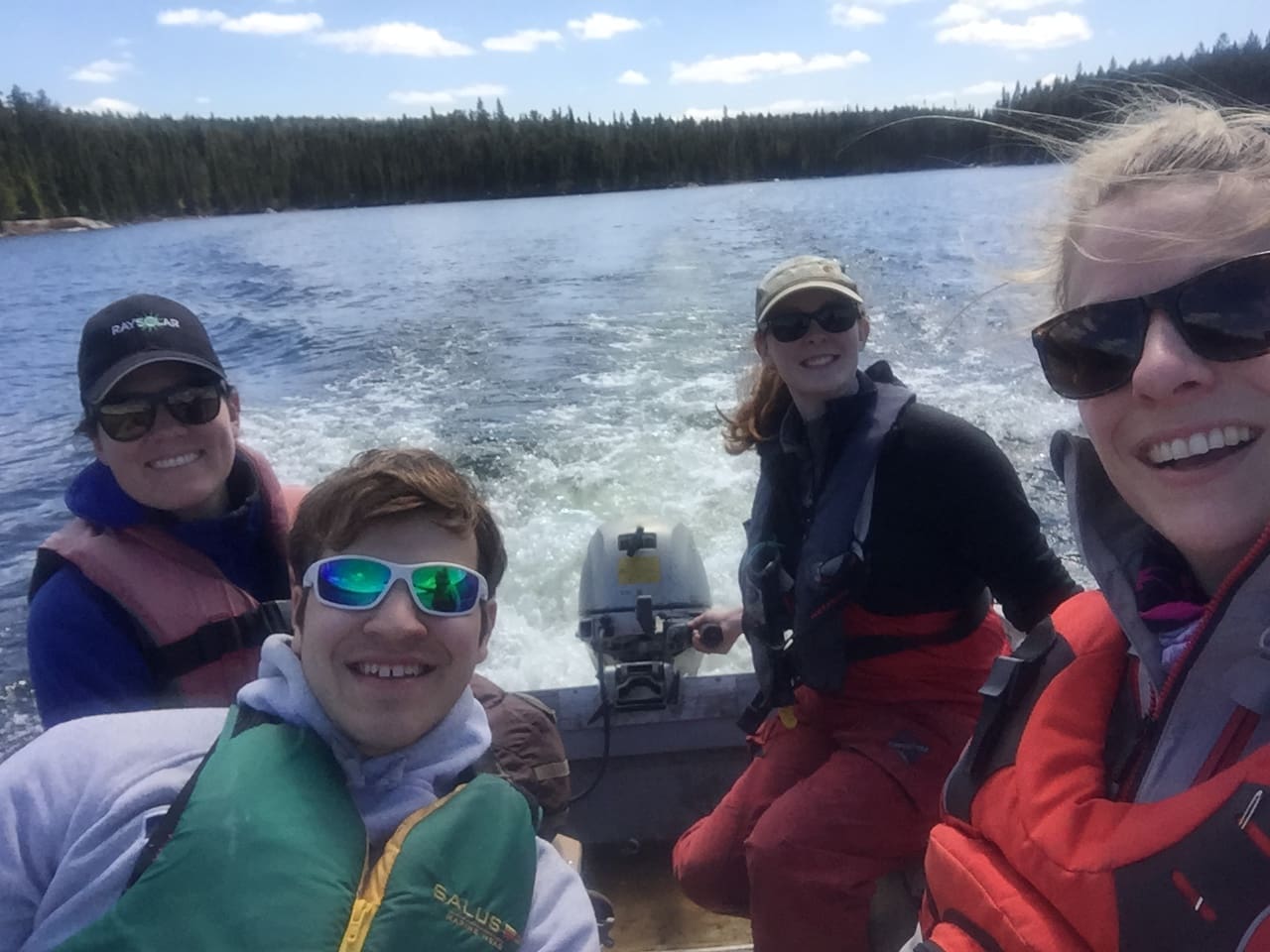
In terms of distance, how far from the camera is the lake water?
15.1ft

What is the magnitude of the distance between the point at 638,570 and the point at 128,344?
5.23 ft

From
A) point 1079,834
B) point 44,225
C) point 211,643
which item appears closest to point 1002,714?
point 1079,834

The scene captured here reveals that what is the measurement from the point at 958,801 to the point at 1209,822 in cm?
39

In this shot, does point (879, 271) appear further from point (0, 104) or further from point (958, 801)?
point (0, 104)

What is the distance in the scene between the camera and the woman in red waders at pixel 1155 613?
0.96 metres

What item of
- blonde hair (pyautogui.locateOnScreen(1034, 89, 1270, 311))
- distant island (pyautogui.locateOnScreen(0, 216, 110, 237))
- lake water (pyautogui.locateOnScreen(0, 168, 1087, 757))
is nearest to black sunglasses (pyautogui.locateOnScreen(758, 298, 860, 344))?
lake water (pyautogui.locateOnScreen(0, 168, 1087, 757))

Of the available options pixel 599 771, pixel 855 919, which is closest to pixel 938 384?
pixel 599 771

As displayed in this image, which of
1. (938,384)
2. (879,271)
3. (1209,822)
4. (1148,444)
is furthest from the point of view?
(879,271)

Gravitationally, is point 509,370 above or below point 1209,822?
below

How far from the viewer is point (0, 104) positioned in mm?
51062

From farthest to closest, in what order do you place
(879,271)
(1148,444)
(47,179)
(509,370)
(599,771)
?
1. (47,179)
2. (879,271)
3. (509,370)
4. (599,771)
5. (1148,444)

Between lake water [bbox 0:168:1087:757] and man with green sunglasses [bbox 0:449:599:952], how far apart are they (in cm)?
103

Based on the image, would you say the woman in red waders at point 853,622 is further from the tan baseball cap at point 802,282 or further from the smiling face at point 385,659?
the smiling face at point 385,659

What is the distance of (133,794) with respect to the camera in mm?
1285
